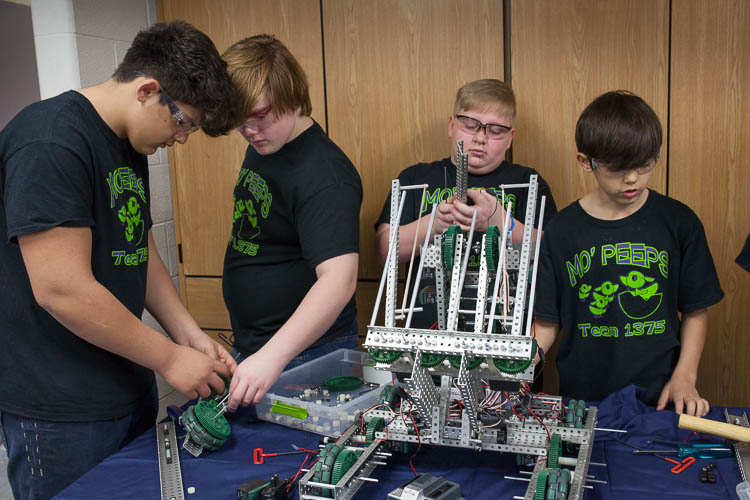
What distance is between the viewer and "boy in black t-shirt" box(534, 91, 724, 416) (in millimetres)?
1743

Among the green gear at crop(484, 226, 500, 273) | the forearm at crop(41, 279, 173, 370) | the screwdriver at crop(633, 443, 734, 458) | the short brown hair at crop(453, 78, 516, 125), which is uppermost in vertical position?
the short brown hair at crop(453, 78, 516, 125)

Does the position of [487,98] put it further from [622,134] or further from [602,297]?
[602,297]

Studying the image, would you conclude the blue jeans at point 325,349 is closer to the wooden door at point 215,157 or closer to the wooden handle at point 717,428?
the wooden handle at point 717,428

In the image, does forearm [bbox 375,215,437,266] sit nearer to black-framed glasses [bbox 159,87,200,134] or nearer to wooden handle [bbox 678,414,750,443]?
black-framed glasses [bbox 159,87,200,134]

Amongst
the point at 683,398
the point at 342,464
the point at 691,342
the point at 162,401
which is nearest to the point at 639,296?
the point at 691,342

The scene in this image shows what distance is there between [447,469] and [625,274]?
860mm

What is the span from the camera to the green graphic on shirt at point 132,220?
1.39 meters

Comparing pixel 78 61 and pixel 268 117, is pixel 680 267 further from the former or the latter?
pixel 78 61

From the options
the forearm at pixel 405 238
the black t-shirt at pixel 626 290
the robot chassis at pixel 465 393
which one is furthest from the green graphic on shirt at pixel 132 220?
the black t-shirt at pixel 626 290

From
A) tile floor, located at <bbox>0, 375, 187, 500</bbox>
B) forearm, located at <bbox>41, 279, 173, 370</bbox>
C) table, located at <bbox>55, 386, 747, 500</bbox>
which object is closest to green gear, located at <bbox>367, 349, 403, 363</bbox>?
table, located at <bbox>55, 386, 747, 500</bbox>

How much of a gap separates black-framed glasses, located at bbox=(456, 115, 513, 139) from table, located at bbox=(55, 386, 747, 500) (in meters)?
1.04

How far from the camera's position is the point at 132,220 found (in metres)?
1.42

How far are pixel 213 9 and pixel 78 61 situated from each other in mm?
713

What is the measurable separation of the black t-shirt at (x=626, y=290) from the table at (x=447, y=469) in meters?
0.31
